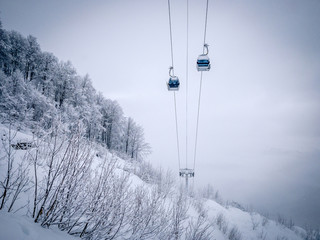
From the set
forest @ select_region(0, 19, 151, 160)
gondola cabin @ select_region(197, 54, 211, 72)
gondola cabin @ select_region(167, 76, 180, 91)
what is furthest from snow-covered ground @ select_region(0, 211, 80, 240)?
forest @ select_region(0, 19, 151, 160)

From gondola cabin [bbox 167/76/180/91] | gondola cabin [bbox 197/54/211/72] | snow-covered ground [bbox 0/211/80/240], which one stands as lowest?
snow-covered ground [bbox 0/211/80/240]

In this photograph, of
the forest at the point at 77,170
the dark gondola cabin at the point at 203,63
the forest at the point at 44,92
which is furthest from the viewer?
the forest at the point at 44,92

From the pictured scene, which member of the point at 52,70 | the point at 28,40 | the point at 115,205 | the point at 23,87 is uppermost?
the point at 28,40

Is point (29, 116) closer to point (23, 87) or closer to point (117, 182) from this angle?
point (23, 87)

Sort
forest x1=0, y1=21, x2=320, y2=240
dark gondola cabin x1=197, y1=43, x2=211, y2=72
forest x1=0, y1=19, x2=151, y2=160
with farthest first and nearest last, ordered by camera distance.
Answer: forest x1=0, y1=19, x2=151, y2=160 < dark gondola cabin x1=197, y1=43, x2=211, y2=72 < forest x1=0, y1=21, x2=320, y2=240

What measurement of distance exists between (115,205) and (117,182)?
66 centimetres

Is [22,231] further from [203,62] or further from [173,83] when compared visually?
[203,62]

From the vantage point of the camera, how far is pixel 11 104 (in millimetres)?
13867

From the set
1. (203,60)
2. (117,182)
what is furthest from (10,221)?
(203,60)

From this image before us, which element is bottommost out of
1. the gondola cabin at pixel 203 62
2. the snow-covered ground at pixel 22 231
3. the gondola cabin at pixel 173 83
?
the snow-covered ground at pixel 22 231

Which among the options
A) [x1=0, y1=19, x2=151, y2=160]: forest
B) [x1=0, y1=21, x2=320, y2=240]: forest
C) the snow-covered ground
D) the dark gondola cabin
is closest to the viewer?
the snow-covered ground

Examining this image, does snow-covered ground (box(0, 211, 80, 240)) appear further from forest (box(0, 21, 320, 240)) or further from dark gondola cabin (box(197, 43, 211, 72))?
dark gondola cabin (box(197, 43, 211, 72))

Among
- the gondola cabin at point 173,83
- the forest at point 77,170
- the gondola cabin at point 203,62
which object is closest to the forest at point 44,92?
the forest at point 77,170

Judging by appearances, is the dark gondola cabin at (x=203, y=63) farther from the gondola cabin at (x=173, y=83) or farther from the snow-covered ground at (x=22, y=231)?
the snow-covered ground at (x=22, y=231)
